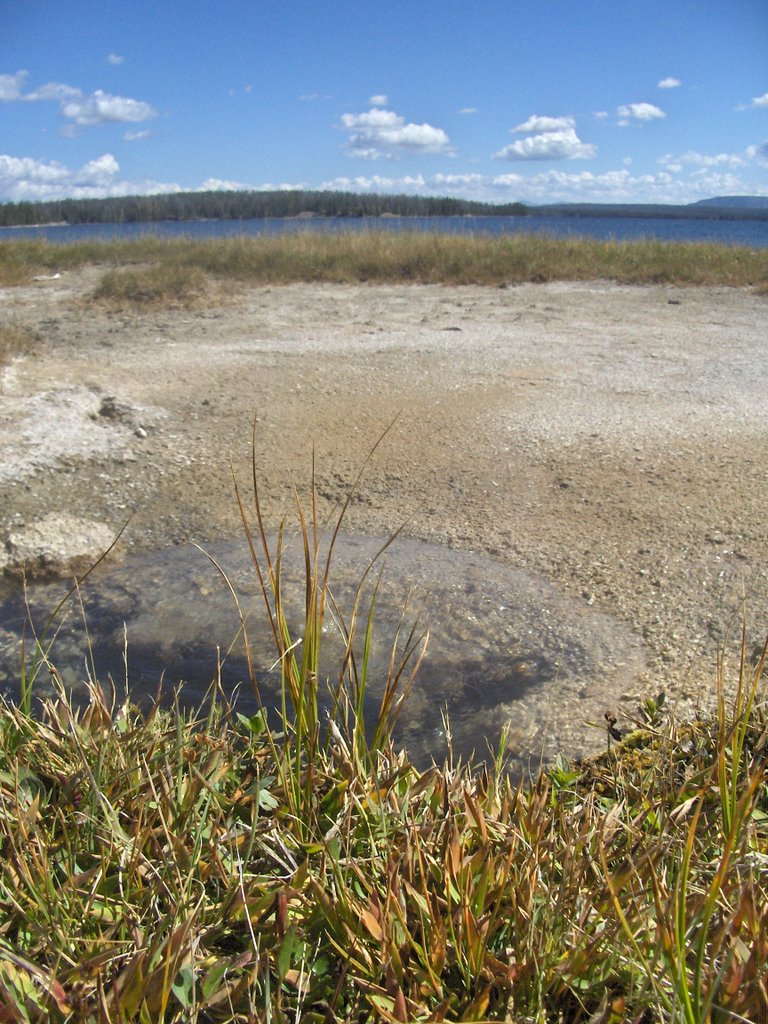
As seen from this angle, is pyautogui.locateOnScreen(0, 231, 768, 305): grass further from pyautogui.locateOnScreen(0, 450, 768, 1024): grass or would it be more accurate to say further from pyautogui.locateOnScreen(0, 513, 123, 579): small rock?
pyautogui.locateOnScreen(0, 450, 768, 1024): grass

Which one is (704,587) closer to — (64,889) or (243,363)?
(64,889)

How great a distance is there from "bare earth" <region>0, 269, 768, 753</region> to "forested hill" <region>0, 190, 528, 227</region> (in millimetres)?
34318

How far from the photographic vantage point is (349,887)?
1.44 m

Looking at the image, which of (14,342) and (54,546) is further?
(14,342)

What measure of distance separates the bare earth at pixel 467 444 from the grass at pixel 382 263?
310 cm

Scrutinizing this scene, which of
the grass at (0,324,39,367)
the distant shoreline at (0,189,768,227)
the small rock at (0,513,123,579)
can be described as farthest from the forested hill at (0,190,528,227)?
the small rock at (0,513,123,579)

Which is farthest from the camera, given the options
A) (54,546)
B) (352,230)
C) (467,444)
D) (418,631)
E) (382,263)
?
(352,230)

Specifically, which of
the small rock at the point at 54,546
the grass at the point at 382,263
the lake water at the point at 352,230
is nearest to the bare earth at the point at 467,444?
the small rock at the point at 54,546

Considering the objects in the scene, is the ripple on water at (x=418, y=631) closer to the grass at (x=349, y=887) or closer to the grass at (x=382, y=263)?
the grass at (x=349, y=887)

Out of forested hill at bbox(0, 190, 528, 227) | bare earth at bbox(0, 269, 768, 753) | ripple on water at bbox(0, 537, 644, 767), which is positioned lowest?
ripple on water at bbox(0, 537, 644, 767)

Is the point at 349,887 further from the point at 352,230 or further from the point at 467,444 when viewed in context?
the point at 352,230

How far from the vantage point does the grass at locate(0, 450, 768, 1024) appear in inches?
47.1

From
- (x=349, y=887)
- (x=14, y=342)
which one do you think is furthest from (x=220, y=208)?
(x=349, y=887)

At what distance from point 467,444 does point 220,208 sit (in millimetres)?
46150
